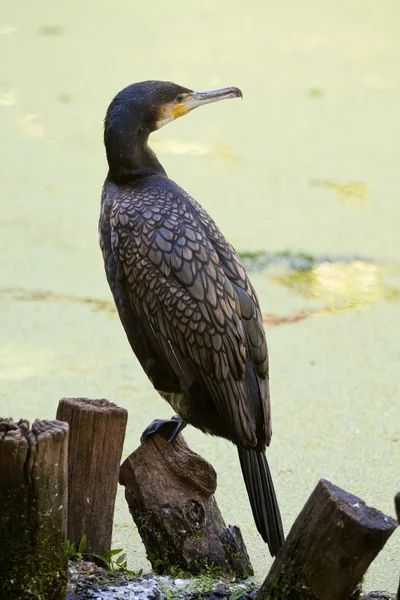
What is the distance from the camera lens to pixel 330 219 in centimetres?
539

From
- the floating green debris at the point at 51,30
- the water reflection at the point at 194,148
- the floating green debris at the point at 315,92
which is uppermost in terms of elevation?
the floating green debris at the point at 51,30

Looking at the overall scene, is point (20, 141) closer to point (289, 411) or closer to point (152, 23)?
point (152, 23)

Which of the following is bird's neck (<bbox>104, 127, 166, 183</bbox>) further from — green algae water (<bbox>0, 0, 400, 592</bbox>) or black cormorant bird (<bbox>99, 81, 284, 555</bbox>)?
green algae water (<bbox>0, 0, 400, 592</bbox>)

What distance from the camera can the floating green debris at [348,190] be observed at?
557 centimetres

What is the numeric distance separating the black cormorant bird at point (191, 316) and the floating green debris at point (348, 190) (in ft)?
9.48

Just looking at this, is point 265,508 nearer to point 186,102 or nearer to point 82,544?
point 82,544

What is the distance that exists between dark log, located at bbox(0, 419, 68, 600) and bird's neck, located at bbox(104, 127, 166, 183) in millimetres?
1042

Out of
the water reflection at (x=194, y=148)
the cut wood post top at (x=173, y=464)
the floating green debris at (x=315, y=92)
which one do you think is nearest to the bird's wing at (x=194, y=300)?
the cut wood post top at (x=173, y=464)

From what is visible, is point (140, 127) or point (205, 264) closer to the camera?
point (205, 264)

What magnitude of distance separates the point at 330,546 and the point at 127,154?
49.8 inches

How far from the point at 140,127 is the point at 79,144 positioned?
3.25m

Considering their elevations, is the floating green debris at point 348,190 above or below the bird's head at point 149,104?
above

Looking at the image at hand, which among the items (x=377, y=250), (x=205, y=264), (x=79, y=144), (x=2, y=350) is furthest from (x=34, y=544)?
(x=79, y=144)

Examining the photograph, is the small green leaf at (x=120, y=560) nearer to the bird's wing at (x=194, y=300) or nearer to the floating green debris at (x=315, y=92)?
the bird's wing at (x=194, y=300)
